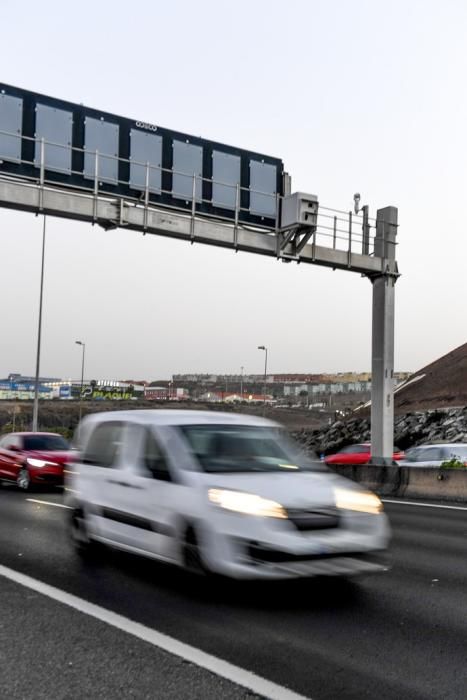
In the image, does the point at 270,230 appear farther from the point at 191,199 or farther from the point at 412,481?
the point at 412,481

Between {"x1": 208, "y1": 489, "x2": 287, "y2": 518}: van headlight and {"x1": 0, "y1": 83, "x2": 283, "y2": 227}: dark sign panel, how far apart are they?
1432 centimetres

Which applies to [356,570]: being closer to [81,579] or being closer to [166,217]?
[81,579]

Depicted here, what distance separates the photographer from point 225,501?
661 centimetres

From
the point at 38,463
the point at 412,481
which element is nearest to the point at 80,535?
the point at 38,463

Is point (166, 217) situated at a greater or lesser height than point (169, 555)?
greater

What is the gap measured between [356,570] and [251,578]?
98 cm

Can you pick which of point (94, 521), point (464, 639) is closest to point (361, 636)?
point (464, 639)

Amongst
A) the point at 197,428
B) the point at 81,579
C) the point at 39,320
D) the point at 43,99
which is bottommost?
the point at 81,579

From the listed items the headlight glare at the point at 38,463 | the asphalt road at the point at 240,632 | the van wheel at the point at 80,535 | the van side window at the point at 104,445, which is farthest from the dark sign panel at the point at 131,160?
the asphalt road at the point at 240,632

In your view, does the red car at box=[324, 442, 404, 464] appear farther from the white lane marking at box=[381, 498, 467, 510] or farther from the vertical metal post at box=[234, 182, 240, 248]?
the white lane marking at box=[381, 498, 467, 510]

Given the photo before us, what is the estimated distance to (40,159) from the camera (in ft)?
63.5

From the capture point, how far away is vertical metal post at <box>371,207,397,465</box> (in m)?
24.4

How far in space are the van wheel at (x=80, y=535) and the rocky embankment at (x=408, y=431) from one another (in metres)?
32.3

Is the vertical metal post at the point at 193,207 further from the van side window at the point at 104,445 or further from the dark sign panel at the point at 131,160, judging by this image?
the van side window at the point at 104,445
